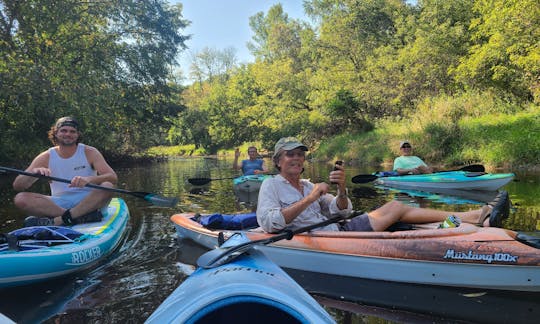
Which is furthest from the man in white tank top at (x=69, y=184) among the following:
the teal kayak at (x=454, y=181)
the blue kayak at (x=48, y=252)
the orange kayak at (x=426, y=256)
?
the teal kayak at (x=454, y=181)

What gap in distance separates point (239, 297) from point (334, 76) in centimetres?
2220

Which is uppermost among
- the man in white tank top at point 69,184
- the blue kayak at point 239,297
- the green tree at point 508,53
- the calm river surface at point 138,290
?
the green tree at point 508,53

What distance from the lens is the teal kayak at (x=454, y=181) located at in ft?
26.5

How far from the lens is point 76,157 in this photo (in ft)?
15.3

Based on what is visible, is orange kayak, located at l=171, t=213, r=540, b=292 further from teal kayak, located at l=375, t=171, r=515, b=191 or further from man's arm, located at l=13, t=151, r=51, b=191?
teal kayak, located at l=375, t=171, r=515, b=191

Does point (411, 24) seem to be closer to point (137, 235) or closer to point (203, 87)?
point (137, 235)

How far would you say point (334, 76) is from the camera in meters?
22.7

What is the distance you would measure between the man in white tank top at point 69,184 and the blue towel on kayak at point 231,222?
128 cm

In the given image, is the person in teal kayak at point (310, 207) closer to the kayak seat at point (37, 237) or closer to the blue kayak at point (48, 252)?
the blue kayak at point (48, 252)

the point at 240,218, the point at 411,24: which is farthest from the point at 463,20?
the point at 240,218

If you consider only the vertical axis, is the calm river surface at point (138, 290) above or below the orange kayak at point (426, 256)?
below

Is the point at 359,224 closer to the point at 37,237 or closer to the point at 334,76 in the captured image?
the point at 37,237

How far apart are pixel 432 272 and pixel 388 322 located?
705 mm

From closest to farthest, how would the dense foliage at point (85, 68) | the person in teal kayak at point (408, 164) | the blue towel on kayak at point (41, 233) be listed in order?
the blue towel on kayak at point (41, 233) < the person in teal kayak at point (408, 164) < the dense foliage at point (85, 68)
